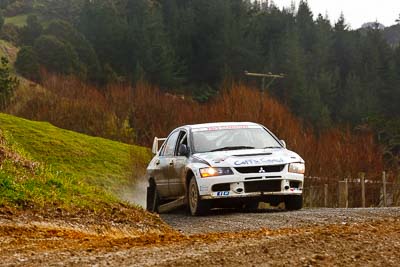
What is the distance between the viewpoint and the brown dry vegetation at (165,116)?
41406 mm

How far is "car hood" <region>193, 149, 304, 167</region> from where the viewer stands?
493 inches

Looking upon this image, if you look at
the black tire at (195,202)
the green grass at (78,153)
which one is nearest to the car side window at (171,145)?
the black tire at (195,202)

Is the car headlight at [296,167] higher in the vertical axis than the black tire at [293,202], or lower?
higher

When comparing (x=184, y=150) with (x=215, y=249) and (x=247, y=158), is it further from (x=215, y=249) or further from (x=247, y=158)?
(x=215, y=249)

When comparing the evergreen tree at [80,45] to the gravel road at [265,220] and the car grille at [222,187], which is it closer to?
the car grille at [222,187]

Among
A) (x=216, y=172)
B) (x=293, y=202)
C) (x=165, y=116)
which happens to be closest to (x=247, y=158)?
(x=216, y=172)

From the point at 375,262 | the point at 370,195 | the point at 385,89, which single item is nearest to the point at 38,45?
the point at 385,89

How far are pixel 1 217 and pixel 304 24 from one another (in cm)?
9286

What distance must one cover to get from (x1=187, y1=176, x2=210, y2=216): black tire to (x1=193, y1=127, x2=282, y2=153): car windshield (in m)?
0.72

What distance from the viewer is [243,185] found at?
12.5m

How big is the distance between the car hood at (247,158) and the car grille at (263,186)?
0.96ft

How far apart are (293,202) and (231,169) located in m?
1.35

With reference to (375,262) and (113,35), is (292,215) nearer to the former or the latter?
(375,262)

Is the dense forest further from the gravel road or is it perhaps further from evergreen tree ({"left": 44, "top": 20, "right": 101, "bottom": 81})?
the gravel road
